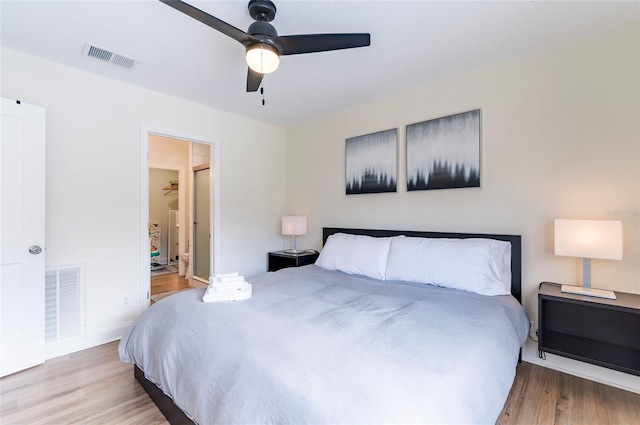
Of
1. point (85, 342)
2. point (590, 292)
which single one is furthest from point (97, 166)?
point (590, 292)

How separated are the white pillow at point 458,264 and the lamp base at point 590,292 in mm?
366

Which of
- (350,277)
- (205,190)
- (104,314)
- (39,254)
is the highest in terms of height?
(205,190)

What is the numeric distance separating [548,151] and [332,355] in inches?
94.2

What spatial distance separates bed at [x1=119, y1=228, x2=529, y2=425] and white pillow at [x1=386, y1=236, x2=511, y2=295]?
16 millimetres

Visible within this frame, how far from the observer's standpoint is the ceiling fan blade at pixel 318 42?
1.74 metres

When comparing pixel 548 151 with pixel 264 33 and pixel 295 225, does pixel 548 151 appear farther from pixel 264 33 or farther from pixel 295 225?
pixel 295 225

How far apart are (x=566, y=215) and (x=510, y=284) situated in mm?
685

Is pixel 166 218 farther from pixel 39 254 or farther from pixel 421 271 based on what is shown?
pixel 421 271

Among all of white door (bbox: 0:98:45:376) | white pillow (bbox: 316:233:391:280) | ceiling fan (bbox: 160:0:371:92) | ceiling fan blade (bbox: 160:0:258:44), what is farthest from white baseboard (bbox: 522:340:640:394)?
white door (bbox: 0:98:45:376)

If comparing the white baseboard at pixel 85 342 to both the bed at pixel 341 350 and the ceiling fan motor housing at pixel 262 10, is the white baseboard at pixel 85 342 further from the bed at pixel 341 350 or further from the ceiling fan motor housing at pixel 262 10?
the ceiling fan motor housing at pixel 262 10

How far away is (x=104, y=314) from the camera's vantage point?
2803 millimetres

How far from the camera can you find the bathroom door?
4.62 m

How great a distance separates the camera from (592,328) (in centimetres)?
211

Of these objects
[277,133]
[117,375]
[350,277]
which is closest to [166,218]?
[277,133]
